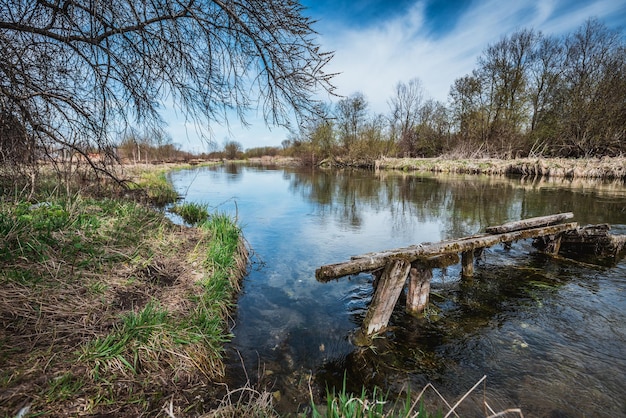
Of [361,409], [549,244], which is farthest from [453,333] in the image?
[549,244]

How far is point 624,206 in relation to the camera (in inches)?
408

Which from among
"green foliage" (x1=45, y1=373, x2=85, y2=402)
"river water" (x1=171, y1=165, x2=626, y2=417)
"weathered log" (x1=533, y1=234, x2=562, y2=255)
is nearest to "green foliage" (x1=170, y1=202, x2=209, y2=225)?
"river water" (x1=171, y1=165, x2=626, y2=417)

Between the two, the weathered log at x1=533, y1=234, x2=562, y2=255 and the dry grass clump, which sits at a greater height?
the dry grass clump

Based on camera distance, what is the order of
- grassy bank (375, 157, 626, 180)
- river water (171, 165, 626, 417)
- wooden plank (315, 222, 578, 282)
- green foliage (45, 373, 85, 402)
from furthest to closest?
grassy bank (375, 157, 626, 180), wooden plank (315, 222, 578, 282), river water (171, 165, 626, 417), green foliage (45, 373, 85, 402)

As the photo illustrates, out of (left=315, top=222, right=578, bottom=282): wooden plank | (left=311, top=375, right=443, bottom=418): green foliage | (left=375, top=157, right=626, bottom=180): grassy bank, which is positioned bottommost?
→ (left=311, top=375, right=443, bottom=418): green foliage

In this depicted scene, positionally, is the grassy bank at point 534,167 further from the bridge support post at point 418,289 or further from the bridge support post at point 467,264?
the bridge support post at point 418,289

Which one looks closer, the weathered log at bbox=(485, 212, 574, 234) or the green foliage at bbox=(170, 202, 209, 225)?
the weathered log at bbox=(485, 212, 574, 234)

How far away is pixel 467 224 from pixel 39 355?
9277 mm

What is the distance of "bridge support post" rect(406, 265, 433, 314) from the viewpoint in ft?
12.4

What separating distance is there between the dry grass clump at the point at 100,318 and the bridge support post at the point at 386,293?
67.1 inches

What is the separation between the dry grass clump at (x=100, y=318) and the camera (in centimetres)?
199

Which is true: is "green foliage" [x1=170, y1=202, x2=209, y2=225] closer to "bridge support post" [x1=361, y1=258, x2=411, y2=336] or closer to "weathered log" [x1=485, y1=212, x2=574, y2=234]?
"bridge support post" [x1=361, y1=258, x2=411, y2=336]

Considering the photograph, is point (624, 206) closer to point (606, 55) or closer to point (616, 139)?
point (616, 139)

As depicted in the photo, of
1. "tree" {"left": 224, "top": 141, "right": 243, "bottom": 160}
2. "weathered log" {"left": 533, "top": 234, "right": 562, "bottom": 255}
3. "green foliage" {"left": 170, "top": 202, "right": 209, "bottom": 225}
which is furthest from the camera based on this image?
"tree" {"left": 224, "top": 141, "right": 243, "bottom": 160}
